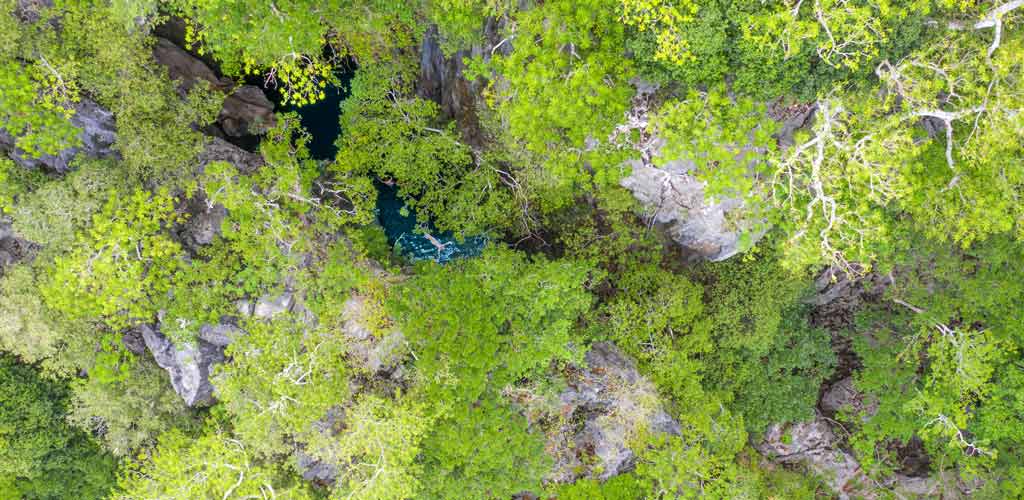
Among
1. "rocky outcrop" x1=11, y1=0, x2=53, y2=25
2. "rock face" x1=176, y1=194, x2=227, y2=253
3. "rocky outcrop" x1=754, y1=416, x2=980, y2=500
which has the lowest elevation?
"rocky outcrop" x1=754, y1=416, x2=980, y2=500

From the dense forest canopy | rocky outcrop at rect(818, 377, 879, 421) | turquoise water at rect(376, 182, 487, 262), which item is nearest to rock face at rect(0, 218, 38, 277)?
the dense forest canopy

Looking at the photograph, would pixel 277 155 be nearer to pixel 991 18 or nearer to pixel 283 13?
pixel 283 13

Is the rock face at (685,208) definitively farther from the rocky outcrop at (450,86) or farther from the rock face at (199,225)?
the rock face at (199,225)

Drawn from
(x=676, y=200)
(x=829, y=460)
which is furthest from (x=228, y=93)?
(x=829, y=460)

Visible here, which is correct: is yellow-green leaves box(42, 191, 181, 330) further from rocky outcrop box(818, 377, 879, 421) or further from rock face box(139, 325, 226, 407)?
rocky outcrop box(818, 377, 879, 421)

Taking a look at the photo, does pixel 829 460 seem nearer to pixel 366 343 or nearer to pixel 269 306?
pixel 366 343

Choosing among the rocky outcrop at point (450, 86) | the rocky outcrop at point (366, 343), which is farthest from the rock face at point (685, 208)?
the rocky outcrop at point (366, 343)

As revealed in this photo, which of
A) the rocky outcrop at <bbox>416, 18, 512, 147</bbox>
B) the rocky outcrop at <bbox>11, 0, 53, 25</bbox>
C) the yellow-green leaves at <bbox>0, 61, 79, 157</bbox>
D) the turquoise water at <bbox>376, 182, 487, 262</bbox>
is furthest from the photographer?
the turquoise water at <bbox>376, 182, 487, 262</bbox>
